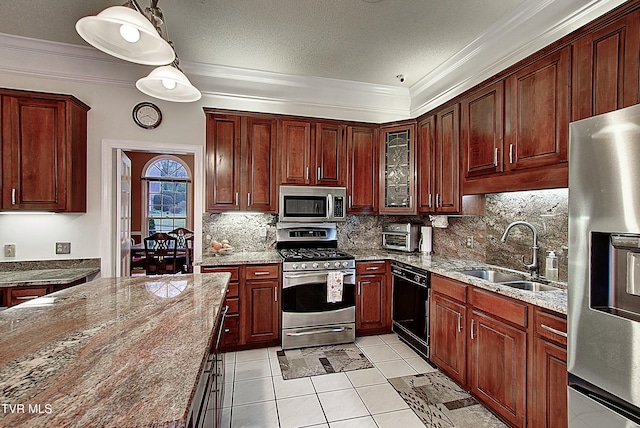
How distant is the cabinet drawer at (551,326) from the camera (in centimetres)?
164

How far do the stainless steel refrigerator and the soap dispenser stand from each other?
0.91 metres

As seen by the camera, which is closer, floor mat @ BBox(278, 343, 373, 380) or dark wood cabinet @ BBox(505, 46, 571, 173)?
dark wood cabinet @ BBox(505, 46, 571, 173)

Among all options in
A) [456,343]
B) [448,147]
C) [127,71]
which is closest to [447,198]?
[448,147]

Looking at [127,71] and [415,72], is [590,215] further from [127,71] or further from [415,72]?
[127,71]

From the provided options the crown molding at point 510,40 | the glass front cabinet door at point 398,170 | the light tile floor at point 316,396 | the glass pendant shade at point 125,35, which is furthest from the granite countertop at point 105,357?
the crown molding at point 510,40

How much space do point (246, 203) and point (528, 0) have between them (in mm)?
3049

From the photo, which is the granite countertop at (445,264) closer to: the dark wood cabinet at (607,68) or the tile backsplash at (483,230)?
the tile backsplash at (483,230)

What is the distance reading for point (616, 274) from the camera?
1.32 m

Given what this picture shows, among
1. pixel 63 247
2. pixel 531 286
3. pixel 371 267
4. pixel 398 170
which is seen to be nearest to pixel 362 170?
pixel 398 170

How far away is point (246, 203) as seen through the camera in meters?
3.46

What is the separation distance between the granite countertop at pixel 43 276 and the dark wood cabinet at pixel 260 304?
1.55 meters

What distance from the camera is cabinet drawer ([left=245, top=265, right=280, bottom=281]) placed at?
319cm

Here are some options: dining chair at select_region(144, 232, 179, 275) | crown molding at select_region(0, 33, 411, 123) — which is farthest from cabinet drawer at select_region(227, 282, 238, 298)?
dining chair at select_region(144, 232, 179, 275)

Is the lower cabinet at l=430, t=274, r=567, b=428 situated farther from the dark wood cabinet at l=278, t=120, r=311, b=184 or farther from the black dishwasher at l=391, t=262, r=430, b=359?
the dark wood cabinet at l=278, t=120, r=311, b=184
